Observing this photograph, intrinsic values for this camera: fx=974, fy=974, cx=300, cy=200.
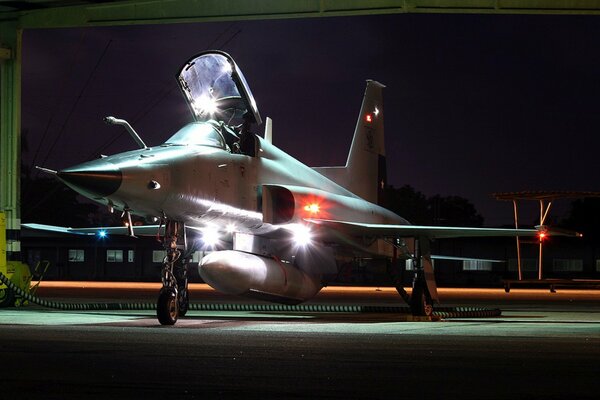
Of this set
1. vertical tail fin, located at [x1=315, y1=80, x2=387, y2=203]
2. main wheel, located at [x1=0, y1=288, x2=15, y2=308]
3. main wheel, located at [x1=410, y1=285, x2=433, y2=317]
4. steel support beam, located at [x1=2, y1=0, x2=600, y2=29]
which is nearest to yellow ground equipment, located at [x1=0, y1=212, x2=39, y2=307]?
main wheel, located at [x1=0, y1=288, x2=15, y2=308]

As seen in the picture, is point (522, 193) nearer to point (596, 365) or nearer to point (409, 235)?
point (409, 235)

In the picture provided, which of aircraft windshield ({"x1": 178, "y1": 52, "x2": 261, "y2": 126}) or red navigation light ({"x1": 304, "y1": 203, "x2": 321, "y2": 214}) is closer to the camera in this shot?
aircraft windshield ({"x1": 178, "y1": 52, "x2": 261, "y2": 126})

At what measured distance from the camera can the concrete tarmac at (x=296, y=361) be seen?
662 cm

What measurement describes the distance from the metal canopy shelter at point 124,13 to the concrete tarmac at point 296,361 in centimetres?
771

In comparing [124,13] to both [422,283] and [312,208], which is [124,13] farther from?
[422,283]

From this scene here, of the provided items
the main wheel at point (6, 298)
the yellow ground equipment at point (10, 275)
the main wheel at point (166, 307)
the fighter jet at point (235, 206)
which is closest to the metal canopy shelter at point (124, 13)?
the yellow ground equipment at point (10, 275)

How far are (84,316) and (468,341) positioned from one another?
7.54 meters

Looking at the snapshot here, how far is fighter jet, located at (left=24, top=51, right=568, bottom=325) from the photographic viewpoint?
1316 centimetres

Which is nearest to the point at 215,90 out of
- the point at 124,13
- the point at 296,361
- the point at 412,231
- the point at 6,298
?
the point at 412,231

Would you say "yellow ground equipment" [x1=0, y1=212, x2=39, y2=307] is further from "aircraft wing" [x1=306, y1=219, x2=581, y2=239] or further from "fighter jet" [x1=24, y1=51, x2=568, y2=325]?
"aircraft wing" [x1=306, y1=219, x2=581, y2=239]

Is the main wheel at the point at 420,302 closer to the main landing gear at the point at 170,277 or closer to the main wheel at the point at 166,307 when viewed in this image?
the main landing gear at the point at 170,277

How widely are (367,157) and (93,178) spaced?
35.0 feet

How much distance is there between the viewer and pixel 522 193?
28438mm

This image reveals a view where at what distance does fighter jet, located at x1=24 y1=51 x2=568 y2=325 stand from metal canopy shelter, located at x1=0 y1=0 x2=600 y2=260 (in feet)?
8.36
